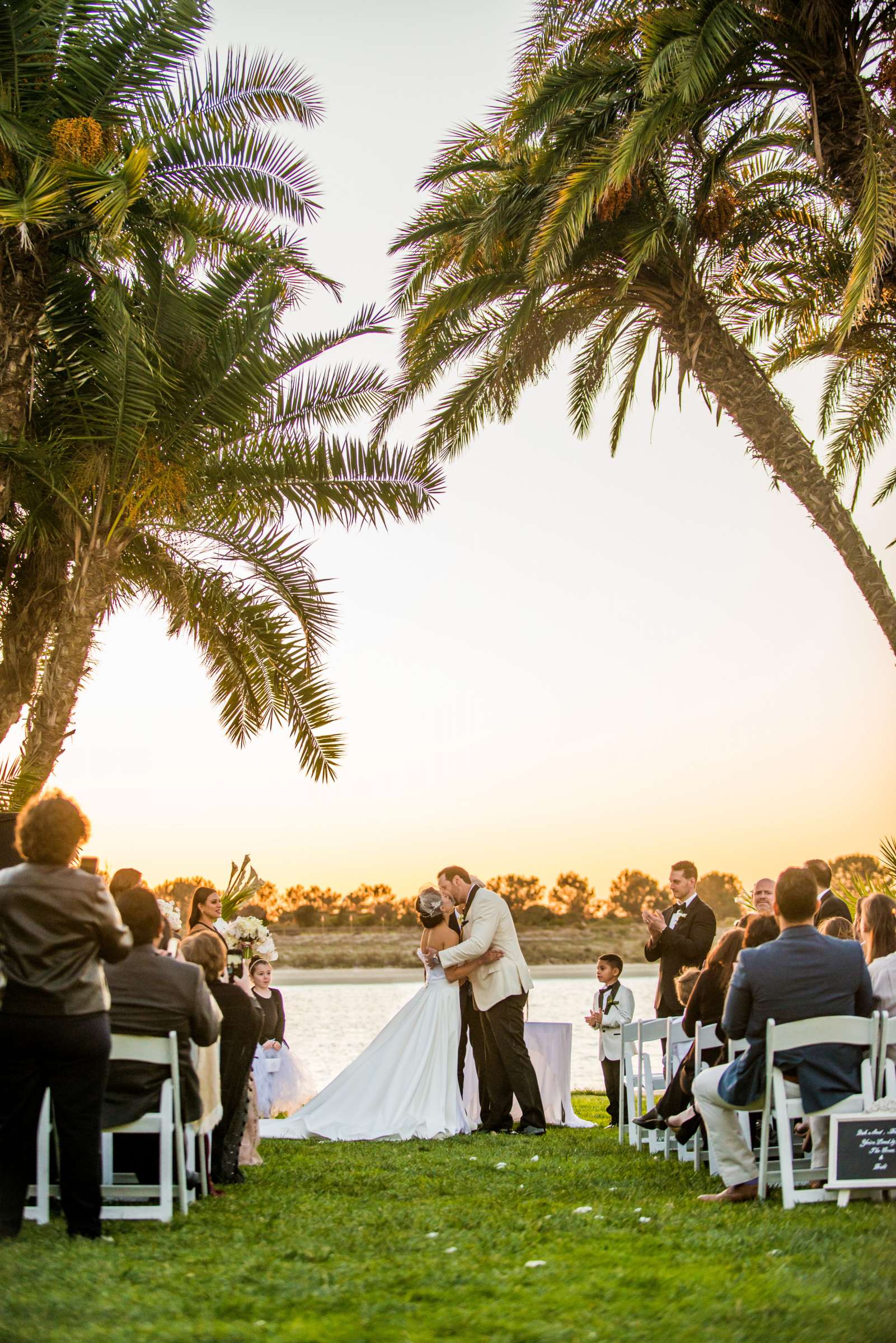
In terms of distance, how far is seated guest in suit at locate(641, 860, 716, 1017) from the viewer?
9742 millimetres

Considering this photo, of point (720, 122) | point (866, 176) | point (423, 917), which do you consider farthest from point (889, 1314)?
point (720, 122)

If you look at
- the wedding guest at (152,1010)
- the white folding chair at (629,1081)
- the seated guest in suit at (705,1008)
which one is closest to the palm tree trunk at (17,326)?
the wedding guest at (152,1010)

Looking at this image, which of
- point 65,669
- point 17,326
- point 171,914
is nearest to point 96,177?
point 17,326

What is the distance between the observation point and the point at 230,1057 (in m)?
6.87

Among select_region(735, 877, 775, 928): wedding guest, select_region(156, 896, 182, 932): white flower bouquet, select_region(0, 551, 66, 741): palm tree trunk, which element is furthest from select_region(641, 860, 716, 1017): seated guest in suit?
select_region(0, 551, 66, 741): palm tree trunk

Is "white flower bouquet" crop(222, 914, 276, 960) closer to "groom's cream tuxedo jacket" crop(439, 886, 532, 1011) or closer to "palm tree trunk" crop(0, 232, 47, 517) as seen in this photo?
"groom's cream tuxedo jacket" crop(439, 886, 532, 1011)

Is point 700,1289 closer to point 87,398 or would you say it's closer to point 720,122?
point 87,398

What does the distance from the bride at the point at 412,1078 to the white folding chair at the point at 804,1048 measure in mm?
4458

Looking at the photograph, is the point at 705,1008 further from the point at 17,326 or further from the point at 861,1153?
the point at 17,326

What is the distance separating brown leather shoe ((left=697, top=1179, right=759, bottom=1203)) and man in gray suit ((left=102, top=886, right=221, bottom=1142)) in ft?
8.09

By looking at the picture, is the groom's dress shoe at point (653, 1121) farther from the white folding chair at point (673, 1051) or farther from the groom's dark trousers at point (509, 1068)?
the groom's dark trousers at point (509, 1068)

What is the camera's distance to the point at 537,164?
12234 millimetres

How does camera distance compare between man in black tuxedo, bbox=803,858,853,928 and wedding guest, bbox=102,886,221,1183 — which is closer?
wedding guest, bbox=102,886,221,1183

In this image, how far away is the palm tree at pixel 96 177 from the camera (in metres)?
10.7
